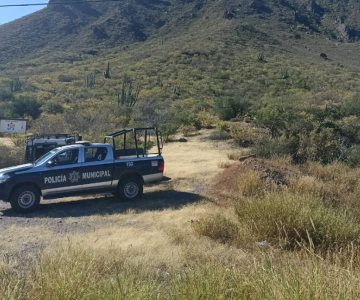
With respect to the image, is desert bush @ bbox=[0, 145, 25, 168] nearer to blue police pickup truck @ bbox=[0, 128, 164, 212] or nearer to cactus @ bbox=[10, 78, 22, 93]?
blue police pickup truck @ bbox=[0, 128, 164, 212]

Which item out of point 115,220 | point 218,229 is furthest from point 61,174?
point 218,229

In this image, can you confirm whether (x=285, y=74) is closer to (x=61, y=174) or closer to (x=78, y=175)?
(x=78, y=175)

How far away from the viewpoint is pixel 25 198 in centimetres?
1334

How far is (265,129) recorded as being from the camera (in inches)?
1062

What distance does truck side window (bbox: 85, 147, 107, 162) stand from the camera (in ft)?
46.8

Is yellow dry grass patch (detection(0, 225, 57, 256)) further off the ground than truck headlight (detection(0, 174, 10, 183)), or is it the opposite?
truck headlight (detection(0, 174, 10, 183))

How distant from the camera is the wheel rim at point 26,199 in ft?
43.5

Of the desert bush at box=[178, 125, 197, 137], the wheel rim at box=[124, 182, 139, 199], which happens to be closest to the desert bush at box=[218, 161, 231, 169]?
the wheel rim at box=[124, 182, 139, 199]

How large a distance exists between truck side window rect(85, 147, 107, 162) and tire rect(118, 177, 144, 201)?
2.96 ft

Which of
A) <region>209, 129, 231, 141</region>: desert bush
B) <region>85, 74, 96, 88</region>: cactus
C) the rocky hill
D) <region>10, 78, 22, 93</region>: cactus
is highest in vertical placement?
the rocky hill

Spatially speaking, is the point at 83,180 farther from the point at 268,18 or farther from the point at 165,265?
the point at 268,18

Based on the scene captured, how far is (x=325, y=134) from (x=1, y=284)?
17.7 meters

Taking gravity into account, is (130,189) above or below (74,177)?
below

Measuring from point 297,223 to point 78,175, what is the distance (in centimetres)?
686
